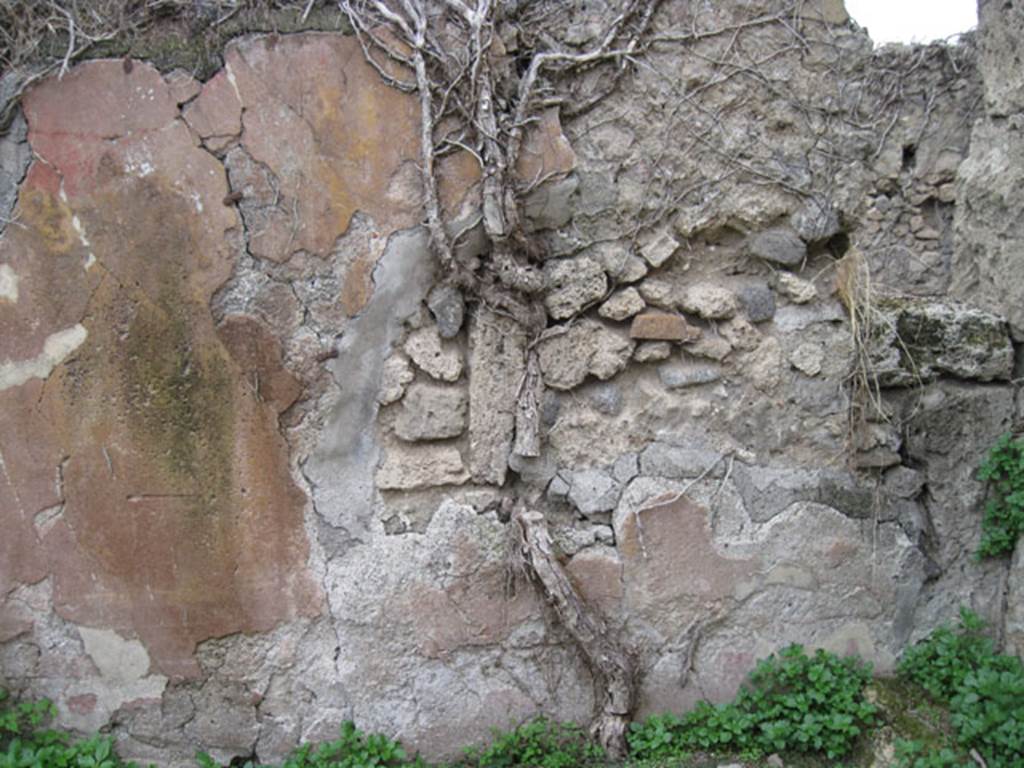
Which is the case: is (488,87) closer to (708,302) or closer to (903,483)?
(708,302)

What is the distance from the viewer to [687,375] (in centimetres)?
247

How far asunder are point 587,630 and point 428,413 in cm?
78

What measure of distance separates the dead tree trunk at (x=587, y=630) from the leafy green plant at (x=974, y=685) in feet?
2.61

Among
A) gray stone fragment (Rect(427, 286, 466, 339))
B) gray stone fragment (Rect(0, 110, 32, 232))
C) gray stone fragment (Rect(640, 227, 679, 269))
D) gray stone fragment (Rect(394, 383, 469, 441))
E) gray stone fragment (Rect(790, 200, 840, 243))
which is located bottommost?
gray stone fragment (Rect(394, 383, 469, 441))

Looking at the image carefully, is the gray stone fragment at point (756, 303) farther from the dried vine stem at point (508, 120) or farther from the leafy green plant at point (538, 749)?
the leafy green plant at point (538, 749)

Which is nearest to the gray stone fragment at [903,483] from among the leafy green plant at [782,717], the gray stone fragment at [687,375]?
the leafy green plant at [782,717]

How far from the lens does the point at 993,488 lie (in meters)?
2.50

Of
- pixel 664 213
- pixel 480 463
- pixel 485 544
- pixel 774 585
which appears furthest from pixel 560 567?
pixel 664 213

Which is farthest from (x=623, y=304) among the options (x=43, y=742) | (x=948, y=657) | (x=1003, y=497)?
(x=43, y=742)

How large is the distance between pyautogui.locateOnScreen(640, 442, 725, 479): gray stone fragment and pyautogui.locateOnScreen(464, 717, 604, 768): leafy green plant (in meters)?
0.80

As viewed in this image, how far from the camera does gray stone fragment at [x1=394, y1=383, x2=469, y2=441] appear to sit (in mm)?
2371

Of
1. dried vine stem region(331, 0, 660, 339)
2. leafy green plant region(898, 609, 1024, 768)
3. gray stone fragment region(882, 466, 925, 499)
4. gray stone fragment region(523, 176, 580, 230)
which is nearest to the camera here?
leafy green plant region(898, 609, 1024, 768)

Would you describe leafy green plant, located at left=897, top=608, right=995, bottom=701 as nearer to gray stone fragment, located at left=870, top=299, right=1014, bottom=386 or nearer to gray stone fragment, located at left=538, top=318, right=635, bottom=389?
gray stone fragment, located at left=870, top=299, right=1014, bottom=386

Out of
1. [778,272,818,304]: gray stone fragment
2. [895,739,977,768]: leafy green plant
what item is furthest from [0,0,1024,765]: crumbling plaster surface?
[895,739,977,768]: leafy green plant
